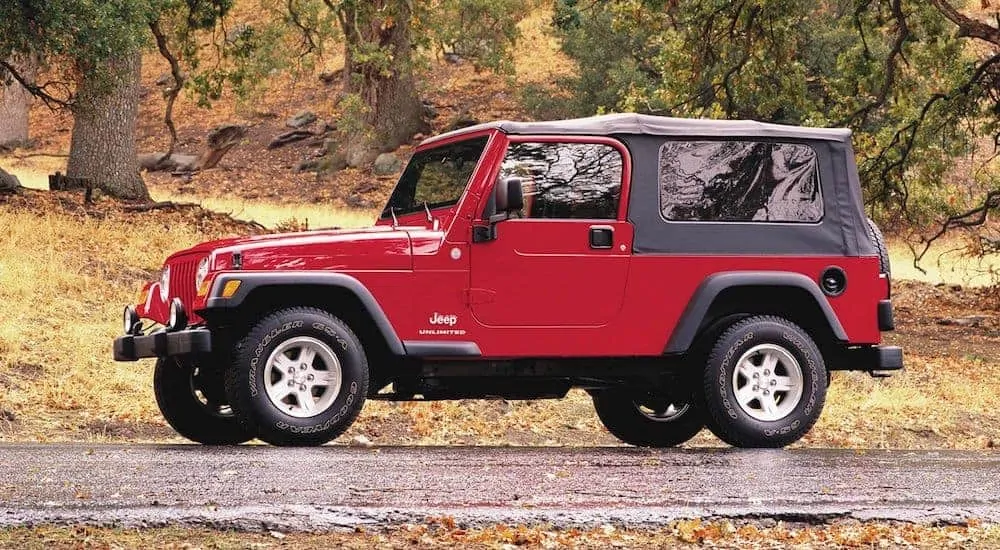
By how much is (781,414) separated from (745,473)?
Answer: 4.41 feet

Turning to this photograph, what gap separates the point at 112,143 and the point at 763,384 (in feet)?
51.8

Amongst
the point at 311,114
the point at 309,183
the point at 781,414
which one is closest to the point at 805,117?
the point at 781,414

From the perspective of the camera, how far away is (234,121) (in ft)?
153

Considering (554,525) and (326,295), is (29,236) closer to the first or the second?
(326,295)

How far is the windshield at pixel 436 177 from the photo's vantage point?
30.2ft

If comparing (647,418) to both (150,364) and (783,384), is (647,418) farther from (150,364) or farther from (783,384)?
(150,364)

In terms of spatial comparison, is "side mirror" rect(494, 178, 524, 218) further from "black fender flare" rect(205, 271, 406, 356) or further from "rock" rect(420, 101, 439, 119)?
"rock" rect(420, 101, 439, 119)

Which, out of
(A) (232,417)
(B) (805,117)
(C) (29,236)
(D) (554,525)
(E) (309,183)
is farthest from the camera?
(E) (309,183)

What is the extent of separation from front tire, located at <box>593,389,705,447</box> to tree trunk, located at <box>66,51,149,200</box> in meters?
13.9

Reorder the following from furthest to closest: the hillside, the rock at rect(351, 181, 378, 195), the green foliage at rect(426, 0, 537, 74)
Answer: the rock at rect(351, 181, 378, 195) < the green foliage at rect(426, 0, 537, 74) < the hillside

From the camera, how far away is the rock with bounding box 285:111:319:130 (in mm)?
45062

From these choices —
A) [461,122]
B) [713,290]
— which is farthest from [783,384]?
[461,122]

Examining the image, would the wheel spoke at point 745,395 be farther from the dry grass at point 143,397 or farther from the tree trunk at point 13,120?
the tree trunk at point 13,120

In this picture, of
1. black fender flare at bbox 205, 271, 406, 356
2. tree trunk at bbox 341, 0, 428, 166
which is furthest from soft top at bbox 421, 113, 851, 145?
tree trunk at bbox 341, 0, 428, 166
